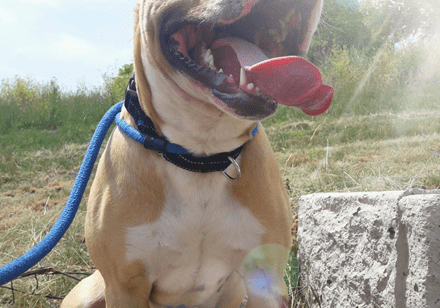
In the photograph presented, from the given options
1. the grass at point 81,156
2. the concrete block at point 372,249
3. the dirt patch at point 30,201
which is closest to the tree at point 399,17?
the grass at point 81,156

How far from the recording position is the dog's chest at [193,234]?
5.36 ft

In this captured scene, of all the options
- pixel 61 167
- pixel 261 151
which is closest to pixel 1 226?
pixel 61 167

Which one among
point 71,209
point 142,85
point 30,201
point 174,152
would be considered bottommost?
point 30,201

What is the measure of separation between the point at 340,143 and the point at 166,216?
14.8ft

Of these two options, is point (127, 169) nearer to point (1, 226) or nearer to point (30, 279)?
point (30, 279)

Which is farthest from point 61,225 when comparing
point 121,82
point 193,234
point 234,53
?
point 121,82

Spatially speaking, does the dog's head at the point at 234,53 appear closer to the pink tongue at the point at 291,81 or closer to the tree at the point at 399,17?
the pink tongue at the point at 291,81

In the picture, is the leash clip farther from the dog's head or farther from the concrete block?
the concrete block

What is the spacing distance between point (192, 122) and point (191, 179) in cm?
25

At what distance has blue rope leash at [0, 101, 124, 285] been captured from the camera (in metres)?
1.67

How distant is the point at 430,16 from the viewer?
54.1 ft

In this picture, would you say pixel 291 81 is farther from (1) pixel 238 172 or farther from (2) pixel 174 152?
(2) pixel 174 152

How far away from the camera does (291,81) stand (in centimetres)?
139

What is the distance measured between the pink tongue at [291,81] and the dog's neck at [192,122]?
0.26 m
